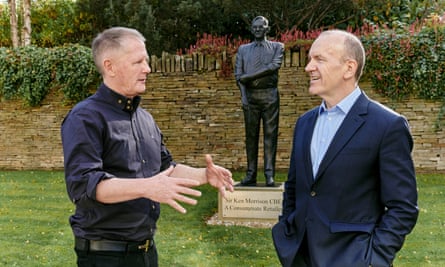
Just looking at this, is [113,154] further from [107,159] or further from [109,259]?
→ [109,259]

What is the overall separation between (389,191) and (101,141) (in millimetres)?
1328

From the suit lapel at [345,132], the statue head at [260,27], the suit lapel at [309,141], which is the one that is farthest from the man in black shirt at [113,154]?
the statue head at [260,27]

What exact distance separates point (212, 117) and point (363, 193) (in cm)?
856

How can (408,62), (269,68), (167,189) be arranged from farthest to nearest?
(408,62), (269,68), (167,189)

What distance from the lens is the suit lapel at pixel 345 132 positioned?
206 cm

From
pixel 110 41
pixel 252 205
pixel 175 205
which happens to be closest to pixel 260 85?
pixel 252 205

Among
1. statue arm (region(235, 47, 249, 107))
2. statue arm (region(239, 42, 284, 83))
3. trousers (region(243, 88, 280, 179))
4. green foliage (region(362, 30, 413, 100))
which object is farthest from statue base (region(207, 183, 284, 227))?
green foliage (region(362, 30, 413, 100))

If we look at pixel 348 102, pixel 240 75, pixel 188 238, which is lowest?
pixel 188 238

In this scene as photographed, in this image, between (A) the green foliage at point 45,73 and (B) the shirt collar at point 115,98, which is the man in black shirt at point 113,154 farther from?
(A) the green foliage at point 45,73

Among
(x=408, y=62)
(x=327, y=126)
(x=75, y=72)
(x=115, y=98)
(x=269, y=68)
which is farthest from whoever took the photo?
(x=75, y=72)

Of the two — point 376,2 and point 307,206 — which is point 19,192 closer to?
point 307,206

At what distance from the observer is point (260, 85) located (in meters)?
6.29

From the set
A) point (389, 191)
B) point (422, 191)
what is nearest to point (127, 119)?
point (389, 191)

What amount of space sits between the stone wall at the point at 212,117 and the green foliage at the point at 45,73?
41 centimetres
